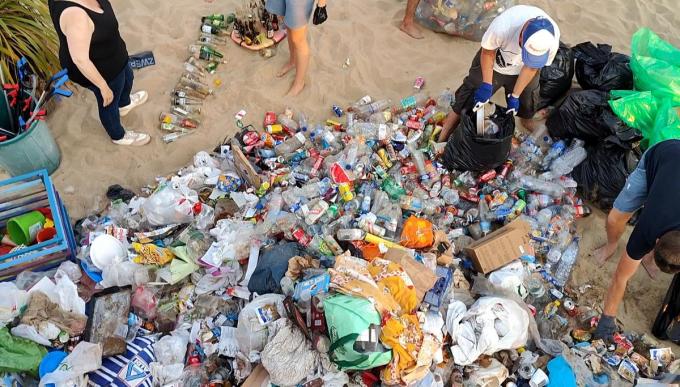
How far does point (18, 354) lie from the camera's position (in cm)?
Result: 302

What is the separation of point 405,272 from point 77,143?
3536 millimetres

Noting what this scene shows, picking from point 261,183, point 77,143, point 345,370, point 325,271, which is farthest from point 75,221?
point 345,370

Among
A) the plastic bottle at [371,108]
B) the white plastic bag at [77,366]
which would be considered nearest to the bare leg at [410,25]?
the plastic bottle at [371,108]

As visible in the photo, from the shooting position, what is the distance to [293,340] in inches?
118

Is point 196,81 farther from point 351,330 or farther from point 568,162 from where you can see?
point 568,162

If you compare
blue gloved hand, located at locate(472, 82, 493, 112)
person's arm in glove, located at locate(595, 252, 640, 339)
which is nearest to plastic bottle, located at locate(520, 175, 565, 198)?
blue gloved hand, located at locate(472, 82, 493, 112)

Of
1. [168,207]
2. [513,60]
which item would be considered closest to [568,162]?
[513,60]

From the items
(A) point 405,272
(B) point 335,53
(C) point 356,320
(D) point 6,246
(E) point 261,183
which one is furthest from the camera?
(B) point 335,53

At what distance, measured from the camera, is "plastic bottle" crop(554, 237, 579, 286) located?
399 centimetres

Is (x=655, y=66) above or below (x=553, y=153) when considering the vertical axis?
above

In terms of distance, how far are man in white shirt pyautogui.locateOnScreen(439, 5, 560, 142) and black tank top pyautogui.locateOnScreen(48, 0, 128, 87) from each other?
9.82 feet

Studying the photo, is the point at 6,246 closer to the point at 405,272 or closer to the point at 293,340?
Answer: the point at 293,340

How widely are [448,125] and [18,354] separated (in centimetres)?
383

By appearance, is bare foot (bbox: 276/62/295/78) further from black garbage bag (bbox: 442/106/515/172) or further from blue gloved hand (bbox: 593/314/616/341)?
blue gloved hand (bbox: 593/314/616/341)
